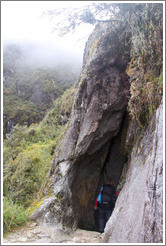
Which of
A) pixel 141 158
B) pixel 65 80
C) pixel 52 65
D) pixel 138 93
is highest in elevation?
pixel 52 65

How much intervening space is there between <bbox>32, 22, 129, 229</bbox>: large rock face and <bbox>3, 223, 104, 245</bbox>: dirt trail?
728 mm

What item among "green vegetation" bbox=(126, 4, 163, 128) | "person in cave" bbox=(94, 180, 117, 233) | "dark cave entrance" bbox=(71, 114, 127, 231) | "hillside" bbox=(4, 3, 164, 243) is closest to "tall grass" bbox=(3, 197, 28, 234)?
"hillside" bbox=(4, 3, 164, 243)

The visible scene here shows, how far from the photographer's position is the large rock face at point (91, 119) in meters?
6.09

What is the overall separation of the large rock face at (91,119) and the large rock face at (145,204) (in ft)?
6.41

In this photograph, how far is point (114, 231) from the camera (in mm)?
4086

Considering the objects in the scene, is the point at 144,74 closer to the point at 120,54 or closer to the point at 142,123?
the point at 142,123

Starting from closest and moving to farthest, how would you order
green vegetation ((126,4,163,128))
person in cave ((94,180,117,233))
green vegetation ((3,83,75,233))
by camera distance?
green vegetation ((126,4,163,128)) < green vegetation ((3,83,75,233)) < person in cave ((94,180,117,233))

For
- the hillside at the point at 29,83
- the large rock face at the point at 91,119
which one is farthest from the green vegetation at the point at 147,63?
the hillside at the point at 29,83

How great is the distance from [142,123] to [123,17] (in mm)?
3033

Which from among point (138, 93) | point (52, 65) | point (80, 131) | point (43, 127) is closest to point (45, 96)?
point (52, 65)

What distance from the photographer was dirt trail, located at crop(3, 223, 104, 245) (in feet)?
12.6

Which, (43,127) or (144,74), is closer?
(144,74)

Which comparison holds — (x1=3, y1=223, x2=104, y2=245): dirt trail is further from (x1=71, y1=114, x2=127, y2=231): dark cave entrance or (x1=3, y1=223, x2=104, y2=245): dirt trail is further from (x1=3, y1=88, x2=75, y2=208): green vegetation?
(x1=3, y1=88, x2=75, y2=208): green vegetation

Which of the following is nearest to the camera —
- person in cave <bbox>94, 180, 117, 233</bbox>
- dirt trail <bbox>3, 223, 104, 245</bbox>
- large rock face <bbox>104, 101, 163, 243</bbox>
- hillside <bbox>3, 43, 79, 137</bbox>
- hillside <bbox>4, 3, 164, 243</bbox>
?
large rock face <bbox>104, 101, 163, 243</bbox>
